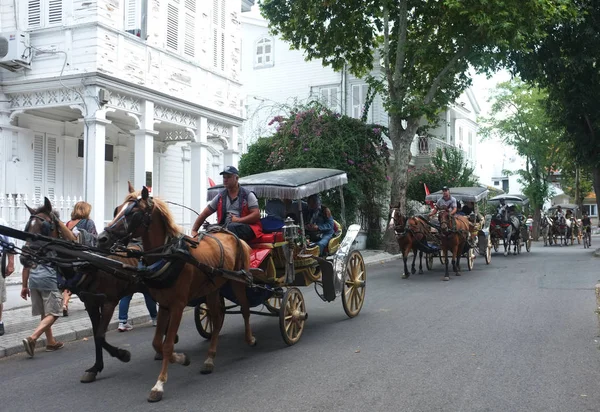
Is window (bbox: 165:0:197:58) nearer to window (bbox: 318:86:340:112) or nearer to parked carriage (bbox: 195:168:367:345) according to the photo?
parked carriage (bbox: 195:168:367:345)

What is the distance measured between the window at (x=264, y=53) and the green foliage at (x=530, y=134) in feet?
56.1

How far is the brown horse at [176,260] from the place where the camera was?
18.1 feet

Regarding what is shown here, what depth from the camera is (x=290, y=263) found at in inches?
316

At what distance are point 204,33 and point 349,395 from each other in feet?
46.4

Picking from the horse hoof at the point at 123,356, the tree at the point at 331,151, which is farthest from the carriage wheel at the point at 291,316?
the tree at the point at 331,151

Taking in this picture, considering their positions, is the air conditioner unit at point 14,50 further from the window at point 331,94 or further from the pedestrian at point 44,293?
the window at point 331,94

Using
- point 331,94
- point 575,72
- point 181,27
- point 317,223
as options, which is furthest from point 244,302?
point 331,94

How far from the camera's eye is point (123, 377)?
634cm

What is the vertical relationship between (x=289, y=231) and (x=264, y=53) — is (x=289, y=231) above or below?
below

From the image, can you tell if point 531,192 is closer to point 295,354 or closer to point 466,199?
point 466,199

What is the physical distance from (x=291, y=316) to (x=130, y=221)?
9.57 feet

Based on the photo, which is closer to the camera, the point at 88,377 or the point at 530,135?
the point at 88,377

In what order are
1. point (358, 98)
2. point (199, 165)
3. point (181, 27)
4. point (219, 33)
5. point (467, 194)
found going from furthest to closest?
point (358, 98), point (219, 33), point (467, 194), point (199, 165), point (181, 27)

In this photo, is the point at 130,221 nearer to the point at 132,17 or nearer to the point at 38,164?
the point at 38,164
